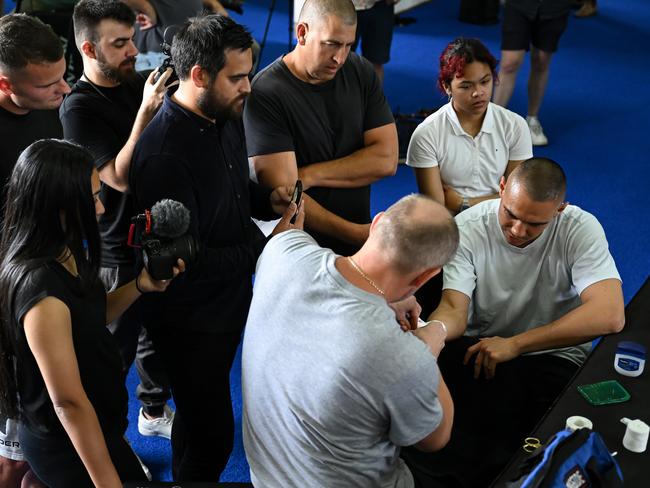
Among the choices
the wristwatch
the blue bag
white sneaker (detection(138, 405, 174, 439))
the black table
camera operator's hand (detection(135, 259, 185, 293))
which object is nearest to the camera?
the blue bag

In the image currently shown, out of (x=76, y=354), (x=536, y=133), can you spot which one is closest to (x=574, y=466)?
(x=76, y=354)

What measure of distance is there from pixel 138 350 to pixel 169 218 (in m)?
1.12

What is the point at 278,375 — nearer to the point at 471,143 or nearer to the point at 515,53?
the point at 471,143

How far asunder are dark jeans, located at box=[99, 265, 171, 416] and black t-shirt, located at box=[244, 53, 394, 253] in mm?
627

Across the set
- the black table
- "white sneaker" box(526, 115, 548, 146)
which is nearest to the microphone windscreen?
the black table

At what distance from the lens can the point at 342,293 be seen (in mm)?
1551

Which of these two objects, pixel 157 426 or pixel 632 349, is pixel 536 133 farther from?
pixel 157 426

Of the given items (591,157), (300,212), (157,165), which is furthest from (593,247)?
(591,157)

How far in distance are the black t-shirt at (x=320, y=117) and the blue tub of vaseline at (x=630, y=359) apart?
104 cm

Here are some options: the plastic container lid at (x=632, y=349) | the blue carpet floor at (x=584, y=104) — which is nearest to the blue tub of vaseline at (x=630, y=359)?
the plastic container lid at (x=632, y=349)

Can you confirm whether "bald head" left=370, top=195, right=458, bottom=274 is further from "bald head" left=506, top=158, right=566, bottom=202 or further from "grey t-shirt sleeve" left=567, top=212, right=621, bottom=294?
"grey t-shirt sleeve" left=567, top=212, right=621, bottom=294

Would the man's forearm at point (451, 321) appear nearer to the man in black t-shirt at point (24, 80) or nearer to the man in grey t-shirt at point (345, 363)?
the man in grey t-shirt at point (345, 363)

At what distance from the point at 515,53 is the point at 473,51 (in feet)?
7.81

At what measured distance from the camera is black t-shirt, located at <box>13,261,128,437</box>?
1.64 metres
